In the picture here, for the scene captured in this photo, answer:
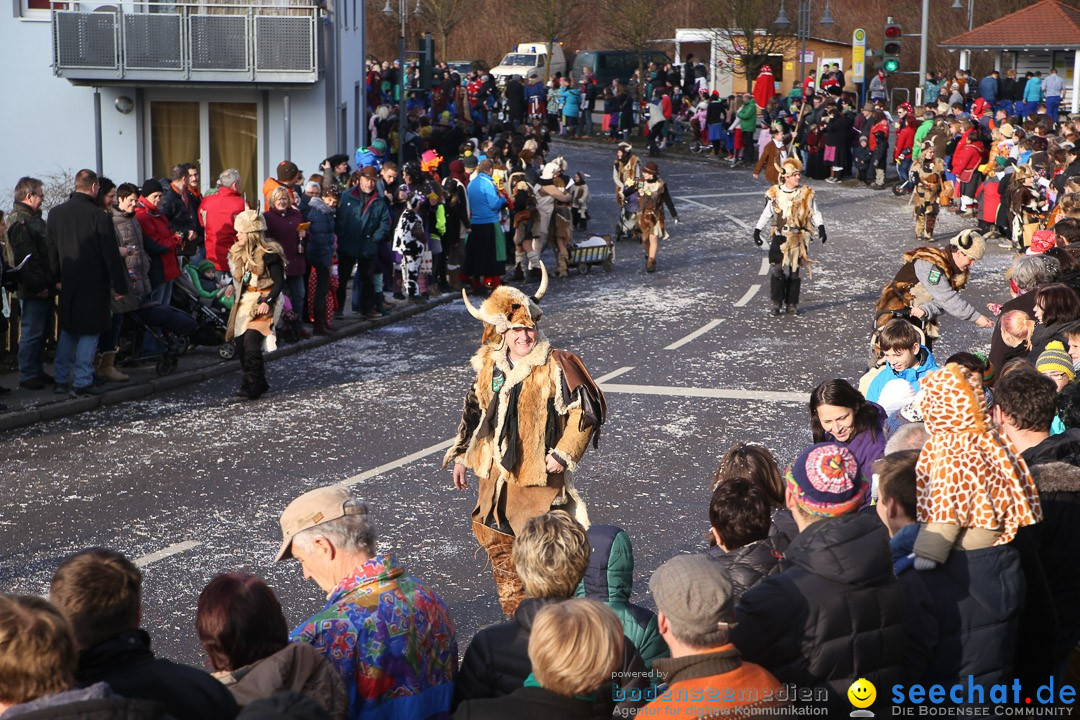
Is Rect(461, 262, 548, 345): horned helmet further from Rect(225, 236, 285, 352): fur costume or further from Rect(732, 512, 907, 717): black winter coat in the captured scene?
Rect(225, 236, 285, 352): fur costume

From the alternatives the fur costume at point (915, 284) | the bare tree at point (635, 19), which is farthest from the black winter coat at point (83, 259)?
the bare tree at point (635, 19)

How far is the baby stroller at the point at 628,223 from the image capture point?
23.4m

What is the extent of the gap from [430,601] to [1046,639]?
231 cm

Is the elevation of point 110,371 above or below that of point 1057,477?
below

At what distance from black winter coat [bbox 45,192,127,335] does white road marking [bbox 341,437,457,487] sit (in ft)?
11.0

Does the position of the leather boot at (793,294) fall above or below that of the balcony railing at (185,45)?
below

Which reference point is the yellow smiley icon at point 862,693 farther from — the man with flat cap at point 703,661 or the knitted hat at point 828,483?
the knitted hat at point 828,483

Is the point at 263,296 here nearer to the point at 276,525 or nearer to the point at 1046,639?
the point at 276,525

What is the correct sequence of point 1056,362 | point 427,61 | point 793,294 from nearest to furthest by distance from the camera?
point 1056,362
point 793,294
point 427,61

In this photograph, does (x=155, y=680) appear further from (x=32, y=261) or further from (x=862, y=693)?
(x=32, y=261)

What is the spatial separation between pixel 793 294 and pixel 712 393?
446 cm

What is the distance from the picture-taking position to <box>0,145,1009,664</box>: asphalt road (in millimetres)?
A: 8625

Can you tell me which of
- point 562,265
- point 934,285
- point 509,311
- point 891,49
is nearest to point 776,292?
point 562,265

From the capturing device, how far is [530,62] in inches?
2165
